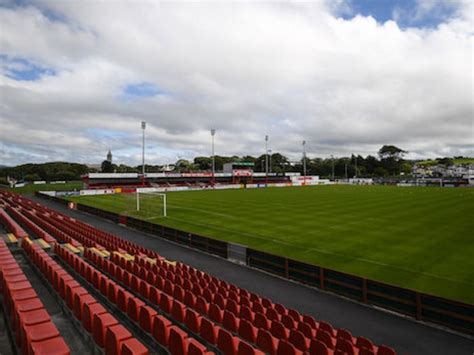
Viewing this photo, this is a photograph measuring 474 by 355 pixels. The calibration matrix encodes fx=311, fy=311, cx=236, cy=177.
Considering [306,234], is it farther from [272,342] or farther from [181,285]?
[272,342]

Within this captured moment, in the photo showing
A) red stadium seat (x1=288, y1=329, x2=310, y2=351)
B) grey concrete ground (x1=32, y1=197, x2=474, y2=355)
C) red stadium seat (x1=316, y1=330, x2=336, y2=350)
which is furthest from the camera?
grey concrete ground (x1=32, y1=197, x2=474, y2=355)

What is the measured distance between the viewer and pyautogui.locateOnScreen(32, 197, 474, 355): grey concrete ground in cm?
877

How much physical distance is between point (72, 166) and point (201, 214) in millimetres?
122404

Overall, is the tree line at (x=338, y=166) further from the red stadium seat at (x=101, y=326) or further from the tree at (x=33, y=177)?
the red stadium seat at (x=101, y=326)

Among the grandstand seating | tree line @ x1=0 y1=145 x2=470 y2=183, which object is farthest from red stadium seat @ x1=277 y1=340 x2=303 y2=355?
tree line @ x1=0 y1=145 x2=470 y2=183

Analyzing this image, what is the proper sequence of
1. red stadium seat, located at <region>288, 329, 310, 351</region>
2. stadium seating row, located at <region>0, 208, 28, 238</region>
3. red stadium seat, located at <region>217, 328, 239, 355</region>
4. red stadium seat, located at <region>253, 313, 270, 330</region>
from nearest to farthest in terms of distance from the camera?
1. red stadium seat, located at <region>217, 328, 239, 355</region>
2. red stadium seat, located at <region>288, 329, 310, 351</region>
3. red stadium seat, located at <region>253, 313, 270, 330</region>
4. stadium seating row, located at <region>0, 208, 28, 238</region>

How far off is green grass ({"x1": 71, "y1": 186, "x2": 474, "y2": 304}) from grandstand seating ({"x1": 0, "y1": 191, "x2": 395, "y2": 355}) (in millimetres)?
7731

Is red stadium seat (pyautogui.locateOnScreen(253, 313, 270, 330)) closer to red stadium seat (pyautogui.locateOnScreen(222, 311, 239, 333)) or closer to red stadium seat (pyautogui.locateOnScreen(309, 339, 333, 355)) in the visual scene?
red stadium seat (pyautogui.locateOnScreen(222, 311, 239, 333))

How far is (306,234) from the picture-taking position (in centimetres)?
2280

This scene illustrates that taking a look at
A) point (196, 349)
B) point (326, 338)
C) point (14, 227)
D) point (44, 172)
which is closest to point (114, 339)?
point (196, 349)

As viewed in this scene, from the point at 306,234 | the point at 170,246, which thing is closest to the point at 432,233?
the point at 306,234

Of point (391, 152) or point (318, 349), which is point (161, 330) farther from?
point (391, 152)

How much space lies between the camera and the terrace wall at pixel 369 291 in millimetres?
9406

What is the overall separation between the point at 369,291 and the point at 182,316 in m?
7.10
